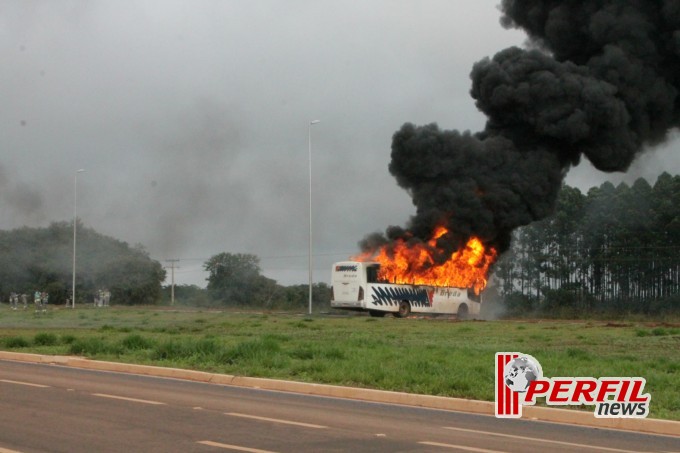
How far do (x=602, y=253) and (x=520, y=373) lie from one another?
5821 cm

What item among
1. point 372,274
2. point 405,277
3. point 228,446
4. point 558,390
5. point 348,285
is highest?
point 372,274

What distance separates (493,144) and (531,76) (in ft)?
10.8

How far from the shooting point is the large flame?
43.3m

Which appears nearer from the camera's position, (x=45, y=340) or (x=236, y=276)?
(x=45, y=340)

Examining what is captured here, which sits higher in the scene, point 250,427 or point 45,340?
point 45,340

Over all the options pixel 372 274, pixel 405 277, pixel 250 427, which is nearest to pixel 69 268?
pixel 372 274

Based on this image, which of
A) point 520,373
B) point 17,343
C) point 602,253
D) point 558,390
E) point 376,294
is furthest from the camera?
point 602,253

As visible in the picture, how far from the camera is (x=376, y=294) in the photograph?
45.5 meters

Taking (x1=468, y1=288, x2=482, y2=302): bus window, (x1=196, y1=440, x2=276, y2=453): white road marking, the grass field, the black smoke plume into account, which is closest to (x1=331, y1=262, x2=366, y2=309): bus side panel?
the black smoke plume

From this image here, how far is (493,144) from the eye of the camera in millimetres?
41000

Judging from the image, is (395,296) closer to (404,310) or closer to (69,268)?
(404,310)

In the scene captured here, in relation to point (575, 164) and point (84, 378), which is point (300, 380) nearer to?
point (84, 378)

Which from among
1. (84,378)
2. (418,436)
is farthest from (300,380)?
(418,436)

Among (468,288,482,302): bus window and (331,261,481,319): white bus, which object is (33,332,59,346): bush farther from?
(468,288,482,302): bus window
